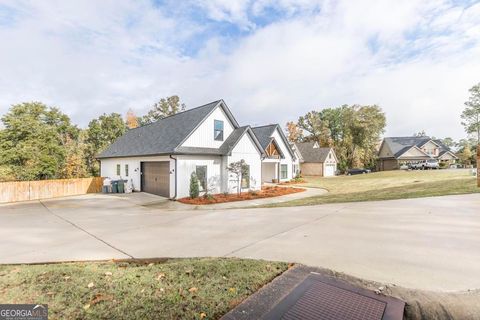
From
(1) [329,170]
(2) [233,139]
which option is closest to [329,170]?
(1) [329,170]

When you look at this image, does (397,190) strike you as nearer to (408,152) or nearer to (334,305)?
(334,305)

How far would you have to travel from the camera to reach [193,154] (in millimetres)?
14602

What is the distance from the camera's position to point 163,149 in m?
15.0

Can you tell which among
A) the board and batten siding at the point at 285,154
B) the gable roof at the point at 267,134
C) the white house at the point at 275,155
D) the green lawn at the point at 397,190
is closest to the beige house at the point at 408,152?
the green lawn at the point at 397,190

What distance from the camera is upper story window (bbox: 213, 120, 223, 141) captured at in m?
16.4

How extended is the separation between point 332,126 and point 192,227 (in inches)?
2277

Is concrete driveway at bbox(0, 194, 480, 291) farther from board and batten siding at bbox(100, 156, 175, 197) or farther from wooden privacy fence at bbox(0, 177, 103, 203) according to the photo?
wooden privacy fence at bbox(0, 177, 103, 203)

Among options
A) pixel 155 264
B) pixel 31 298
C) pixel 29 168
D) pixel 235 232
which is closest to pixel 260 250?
pixel 235 232

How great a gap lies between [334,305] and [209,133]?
13.9 meters

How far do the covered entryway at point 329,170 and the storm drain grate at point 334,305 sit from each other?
3675 cm

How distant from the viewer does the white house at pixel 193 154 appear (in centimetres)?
1450

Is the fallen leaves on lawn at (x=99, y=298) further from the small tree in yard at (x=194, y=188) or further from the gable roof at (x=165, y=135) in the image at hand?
the gable roof at (x=165, y=135)

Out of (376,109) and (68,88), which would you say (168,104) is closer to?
(68,88)

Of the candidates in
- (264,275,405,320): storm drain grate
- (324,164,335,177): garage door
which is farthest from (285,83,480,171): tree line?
(264,275,405,320): storm drain grate
